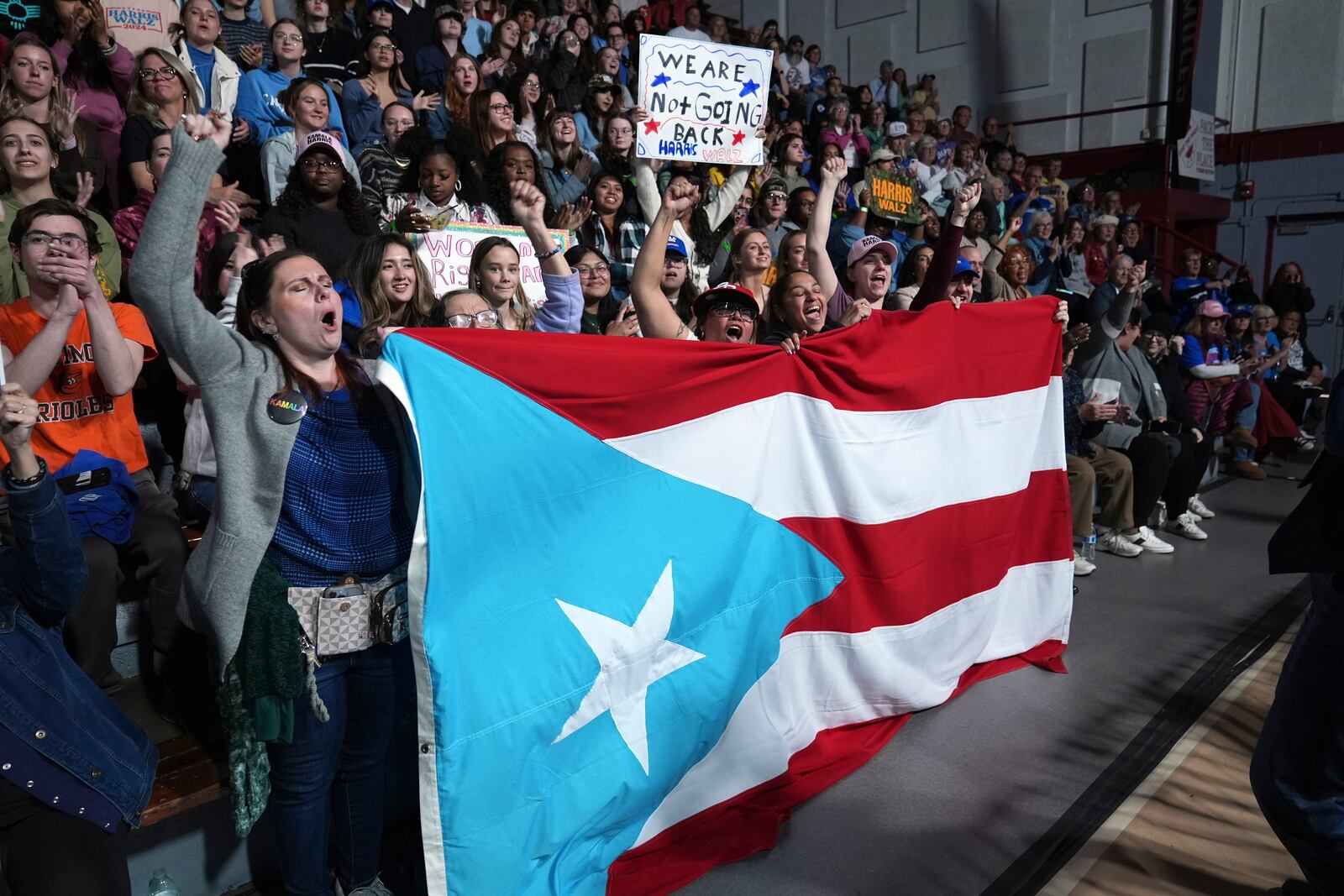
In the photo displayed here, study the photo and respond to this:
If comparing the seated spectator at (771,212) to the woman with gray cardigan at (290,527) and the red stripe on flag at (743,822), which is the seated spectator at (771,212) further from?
the woman with gray cardigan at (290,527)

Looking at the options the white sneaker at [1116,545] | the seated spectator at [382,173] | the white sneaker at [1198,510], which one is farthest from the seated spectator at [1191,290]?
the seated spectator at [382,173]

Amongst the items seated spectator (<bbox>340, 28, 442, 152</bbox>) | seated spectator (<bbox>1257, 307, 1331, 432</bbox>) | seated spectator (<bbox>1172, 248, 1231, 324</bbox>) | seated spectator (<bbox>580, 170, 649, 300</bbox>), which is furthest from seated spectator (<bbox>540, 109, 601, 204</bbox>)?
seated spectator (<bbox>1257, 307, 1331, 432</bbox>)

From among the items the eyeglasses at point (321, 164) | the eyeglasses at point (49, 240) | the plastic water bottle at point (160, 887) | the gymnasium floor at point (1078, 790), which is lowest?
the gymnasium floor at point (1078, 790)

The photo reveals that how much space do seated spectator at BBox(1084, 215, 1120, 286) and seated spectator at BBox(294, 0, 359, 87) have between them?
28.6 feet

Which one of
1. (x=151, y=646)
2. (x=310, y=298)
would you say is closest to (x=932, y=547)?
(x=310, y=298)

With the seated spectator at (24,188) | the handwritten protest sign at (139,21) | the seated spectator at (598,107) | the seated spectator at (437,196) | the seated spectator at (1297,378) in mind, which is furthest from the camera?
the seated spectator at (1297,378)

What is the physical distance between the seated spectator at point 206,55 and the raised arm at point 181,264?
12.4 feet

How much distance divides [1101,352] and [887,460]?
2952 millimetres

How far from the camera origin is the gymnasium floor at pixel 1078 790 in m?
2.43

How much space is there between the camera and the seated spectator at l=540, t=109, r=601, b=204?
5.89 metres

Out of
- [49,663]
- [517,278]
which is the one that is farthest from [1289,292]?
[49,663]

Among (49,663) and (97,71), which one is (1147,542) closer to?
(49,663)

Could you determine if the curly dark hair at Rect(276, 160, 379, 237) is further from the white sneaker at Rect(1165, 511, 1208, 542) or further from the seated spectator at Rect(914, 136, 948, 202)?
the seated spectator at Rect(914, 136, 948, 202)

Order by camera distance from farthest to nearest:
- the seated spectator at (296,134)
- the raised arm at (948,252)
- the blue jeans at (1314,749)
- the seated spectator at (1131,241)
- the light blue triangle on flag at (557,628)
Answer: the seated spectator at (1131,241) → the seated spectator at (296,134) → the raised arm at (948,252) → the light blue triangle on flag at (557,628) → the blue jeans at (1314,749)
